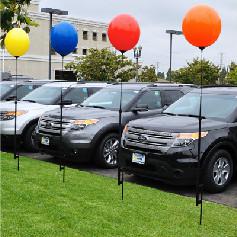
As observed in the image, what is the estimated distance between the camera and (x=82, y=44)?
237ft

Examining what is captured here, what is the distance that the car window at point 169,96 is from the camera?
34.9 feet

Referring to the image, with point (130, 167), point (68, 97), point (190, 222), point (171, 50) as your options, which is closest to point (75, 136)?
point (130, 167)

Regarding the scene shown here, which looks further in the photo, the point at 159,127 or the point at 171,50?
the point at 171,50

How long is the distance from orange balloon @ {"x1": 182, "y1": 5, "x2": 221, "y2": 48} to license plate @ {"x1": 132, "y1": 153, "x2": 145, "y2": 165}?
2322mm

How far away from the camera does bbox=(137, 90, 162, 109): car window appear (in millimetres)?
10211

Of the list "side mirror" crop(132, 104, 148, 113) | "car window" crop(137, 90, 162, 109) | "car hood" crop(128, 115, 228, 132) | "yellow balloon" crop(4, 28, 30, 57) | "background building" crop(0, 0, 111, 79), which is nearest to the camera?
"car hood" crop(128, 115, 228, 132)

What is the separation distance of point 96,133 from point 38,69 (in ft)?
178

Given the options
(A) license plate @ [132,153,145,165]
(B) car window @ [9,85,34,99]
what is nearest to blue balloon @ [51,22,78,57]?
(A) license plate @ [132,153,145,165]

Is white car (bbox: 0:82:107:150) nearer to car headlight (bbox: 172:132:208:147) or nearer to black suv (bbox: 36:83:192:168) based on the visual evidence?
black suv (bbox: 36:83:192:168)

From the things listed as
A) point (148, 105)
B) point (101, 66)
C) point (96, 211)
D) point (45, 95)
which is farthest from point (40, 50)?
point (96, 211)

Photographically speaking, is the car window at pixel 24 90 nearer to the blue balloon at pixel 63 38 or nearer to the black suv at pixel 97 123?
the black suv at pixel 97 123

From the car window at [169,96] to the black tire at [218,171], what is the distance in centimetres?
306

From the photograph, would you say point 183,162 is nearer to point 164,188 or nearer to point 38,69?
point 164,188

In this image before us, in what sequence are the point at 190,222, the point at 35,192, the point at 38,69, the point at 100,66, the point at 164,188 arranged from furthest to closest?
1. the point at 38,69
2. the point at 100,66
3. the point at 164,188
4. the point at 35,192
5. the point at 190,222
